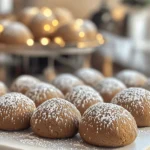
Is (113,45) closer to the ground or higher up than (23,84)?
closer to the ground

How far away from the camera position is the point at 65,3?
15.6ft

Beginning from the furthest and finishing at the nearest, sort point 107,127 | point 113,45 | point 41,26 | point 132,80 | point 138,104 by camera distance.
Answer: point 113,45, point 41,26, point 132,80, point 138,104, point 107,127

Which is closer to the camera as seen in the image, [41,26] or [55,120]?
[55,120]

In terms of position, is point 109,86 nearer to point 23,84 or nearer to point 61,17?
point 23,84

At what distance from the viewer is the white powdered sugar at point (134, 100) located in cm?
99

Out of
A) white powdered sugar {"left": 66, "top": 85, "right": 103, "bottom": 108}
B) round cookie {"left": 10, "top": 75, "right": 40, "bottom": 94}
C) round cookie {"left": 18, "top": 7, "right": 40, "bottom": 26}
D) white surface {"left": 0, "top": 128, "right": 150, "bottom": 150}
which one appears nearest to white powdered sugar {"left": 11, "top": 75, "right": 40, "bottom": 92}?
round cookie {"left": 10, "top": 75, "right": 40, "bottom": 94}

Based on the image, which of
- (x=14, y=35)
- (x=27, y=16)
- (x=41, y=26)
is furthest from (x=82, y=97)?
(x=27, y=16)

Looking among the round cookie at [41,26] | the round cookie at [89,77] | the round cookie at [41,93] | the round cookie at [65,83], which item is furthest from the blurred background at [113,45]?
the round cookie at [41,93]

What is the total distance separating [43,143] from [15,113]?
115 millimetres

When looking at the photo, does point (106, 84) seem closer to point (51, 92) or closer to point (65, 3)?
point (51, 92)

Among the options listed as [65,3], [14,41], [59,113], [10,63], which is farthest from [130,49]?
[59,113]

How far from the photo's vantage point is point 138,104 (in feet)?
3.24

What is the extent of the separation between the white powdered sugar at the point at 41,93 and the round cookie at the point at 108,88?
0.13 meters

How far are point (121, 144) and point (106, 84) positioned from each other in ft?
1.07
